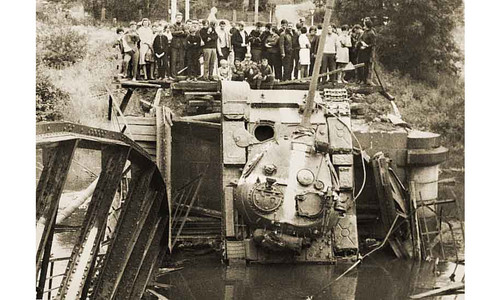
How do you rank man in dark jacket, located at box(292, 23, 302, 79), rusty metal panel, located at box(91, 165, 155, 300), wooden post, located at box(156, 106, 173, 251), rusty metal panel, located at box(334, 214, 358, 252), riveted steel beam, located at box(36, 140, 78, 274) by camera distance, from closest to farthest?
1. riveted steel beam, located at box(36, 140, 78, 274)
2. rusty metal panel, located at box(91, 165, 155, 300)
3. rusty metal panel, located at box(334, 214, 358, 252)
4. wooden post, located at box(156, 106, 173, 251)
5. man in dark jacket, located at box(292, 23, 302, 79)

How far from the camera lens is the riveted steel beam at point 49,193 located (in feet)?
22.6

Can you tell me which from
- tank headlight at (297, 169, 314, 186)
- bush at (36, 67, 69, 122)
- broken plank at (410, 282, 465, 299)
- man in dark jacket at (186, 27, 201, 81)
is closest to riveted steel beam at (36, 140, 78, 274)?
bush at (36, 67, 69, 122)

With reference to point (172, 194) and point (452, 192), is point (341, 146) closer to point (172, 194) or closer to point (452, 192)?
point (452, 192)

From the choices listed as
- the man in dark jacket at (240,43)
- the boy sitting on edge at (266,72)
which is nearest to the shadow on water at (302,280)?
the boy sitting on edge at (266,72)

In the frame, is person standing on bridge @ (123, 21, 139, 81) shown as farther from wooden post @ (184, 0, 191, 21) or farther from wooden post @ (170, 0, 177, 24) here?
wooden post @ (184, 0, 191, 21)

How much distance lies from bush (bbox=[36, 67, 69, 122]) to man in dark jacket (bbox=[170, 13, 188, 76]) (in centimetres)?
438

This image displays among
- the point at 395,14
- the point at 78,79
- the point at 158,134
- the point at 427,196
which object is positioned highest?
the point at 395,14

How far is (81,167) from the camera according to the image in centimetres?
1412

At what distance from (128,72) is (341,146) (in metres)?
4.37

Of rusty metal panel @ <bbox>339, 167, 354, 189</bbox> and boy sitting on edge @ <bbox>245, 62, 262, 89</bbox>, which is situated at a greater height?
boy sitting on edge @ <bbox>245, 62, 262, 89</bbox>

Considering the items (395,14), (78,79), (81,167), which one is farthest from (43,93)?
(395,14)

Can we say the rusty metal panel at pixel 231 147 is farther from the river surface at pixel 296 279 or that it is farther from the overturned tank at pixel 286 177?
the river surface at pixel 296 279

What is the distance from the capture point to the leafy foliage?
12.8 m

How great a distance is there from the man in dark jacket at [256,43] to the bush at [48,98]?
210 inches
